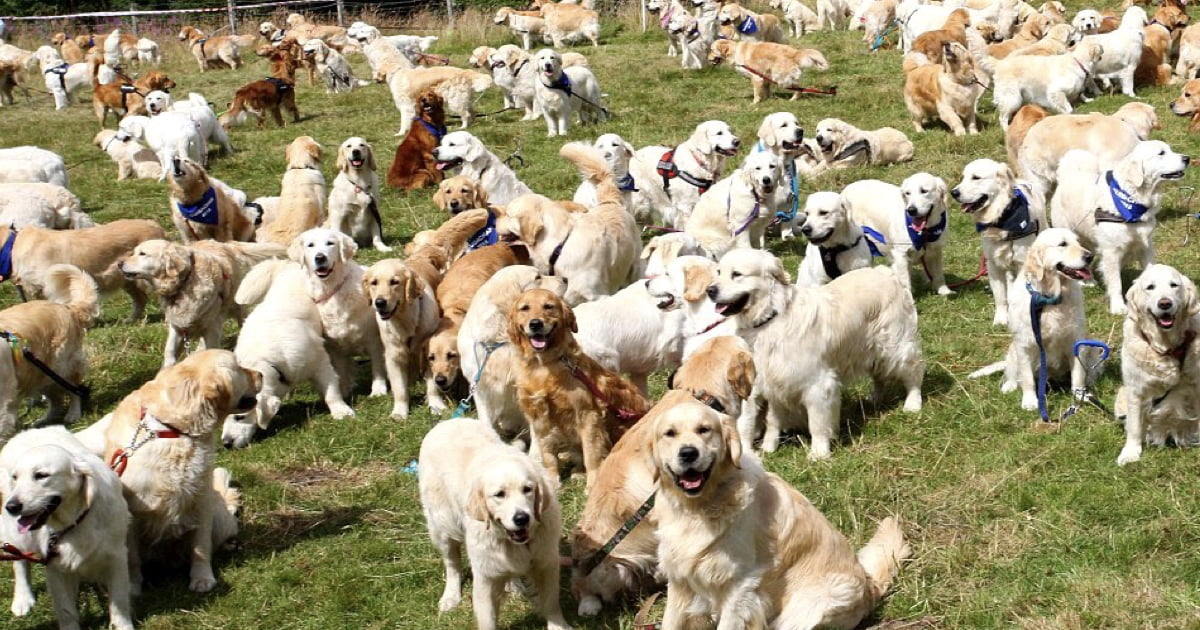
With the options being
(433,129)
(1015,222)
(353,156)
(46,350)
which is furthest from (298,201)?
(1015,222)

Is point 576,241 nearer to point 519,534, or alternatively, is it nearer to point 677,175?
point 677,175

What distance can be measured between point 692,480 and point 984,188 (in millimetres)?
4461

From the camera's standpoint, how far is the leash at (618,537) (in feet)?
15.5


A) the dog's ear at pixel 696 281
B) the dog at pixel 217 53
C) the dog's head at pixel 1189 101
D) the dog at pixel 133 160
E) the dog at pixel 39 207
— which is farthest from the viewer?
the dog at pixel 217 53

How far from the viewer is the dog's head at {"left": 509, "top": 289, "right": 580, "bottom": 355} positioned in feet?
19.1

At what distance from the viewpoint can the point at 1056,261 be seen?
611 centimetres

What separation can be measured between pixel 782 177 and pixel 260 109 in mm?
10626

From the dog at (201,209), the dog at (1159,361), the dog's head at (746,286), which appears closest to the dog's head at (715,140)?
the dog at (201,209)

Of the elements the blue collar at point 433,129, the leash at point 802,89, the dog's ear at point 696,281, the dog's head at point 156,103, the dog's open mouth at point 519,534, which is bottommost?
the dog's head at point 156,103

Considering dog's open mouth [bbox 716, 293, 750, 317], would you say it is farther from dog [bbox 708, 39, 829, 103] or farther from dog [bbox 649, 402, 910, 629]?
dog [bbox 708, 39, 829, 103]

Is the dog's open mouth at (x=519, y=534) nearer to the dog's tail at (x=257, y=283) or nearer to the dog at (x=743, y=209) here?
the dog's tail at (x=257, y=283)

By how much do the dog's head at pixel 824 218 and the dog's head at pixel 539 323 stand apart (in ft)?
9.10

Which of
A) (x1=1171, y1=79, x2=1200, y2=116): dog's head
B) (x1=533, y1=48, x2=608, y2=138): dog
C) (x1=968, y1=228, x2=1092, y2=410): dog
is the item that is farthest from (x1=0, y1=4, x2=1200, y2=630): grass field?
(x1=533, y1=48, x2=608, y2=138): dog

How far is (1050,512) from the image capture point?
521 cm
